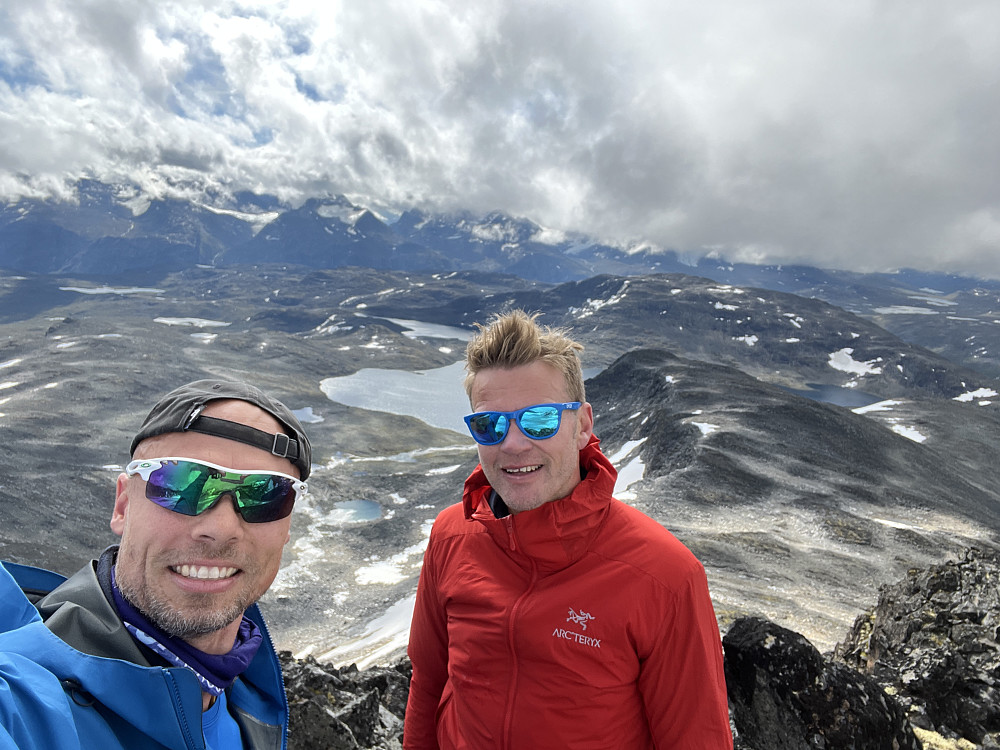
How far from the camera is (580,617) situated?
3.91 m

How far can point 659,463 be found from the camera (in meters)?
55.2

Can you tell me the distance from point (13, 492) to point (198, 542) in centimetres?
8837

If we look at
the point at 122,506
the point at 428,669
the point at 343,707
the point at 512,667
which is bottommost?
the point at 343,707

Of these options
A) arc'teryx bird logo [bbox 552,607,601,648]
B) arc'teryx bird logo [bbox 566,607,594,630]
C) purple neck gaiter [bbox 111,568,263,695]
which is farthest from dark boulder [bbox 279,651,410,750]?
arc'teryx bird logo [bbox 566,607,594,630]

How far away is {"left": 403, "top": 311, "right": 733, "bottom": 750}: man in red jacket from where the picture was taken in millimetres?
3734

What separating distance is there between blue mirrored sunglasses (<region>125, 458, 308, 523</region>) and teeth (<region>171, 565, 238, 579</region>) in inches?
13.1

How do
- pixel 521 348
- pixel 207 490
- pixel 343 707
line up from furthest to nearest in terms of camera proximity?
pixel 343 707, pixel 521 348, pixel 207 490

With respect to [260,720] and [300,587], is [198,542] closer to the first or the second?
[260,720]

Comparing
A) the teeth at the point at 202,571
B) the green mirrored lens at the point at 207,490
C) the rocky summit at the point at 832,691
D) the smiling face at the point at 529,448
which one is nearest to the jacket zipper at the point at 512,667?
the smiling face at the point at 529,448

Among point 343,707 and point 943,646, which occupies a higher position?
point 943,646

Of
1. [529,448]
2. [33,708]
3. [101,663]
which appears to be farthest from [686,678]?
[33,708]

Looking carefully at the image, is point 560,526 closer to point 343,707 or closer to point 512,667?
point 512,667

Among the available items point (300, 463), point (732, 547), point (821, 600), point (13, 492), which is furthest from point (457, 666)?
point (13, 492)

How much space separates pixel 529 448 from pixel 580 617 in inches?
50.4
